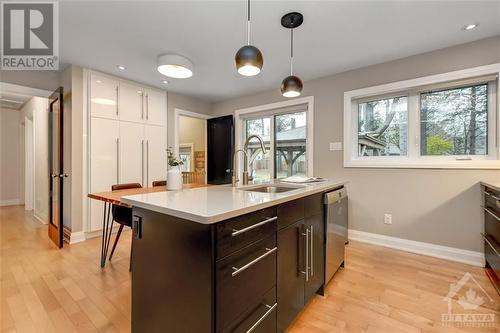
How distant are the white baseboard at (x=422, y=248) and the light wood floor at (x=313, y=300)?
13cm

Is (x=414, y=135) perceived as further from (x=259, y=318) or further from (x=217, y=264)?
(x=217, y=264)

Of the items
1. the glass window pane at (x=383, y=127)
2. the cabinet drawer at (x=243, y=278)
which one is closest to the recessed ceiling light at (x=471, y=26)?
the glass window pane at (x=383, y=127)

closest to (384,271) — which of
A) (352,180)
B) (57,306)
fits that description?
(352,180)

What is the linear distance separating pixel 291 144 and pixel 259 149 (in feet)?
2.52

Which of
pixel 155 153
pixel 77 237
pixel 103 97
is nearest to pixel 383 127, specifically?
pixel 155 153

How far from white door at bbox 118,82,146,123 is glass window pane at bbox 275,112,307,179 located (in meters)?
2.40

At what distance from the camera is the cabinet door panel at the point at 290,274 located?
4.20 ft

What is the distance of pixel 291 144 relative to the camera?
3998 millimetres

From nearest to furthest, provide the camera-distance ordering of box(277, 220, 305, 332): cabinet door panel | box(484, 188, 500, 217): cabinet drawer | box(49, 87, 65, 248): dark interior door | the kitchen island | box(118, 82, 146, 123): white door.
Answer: the kitchen island → box(277, 220, 305, 332): cabinet door panel → box(484, 188, 500, 217): cabinet drawer → box(49, 87, 65, 248): dark interior door → box(118, 82, 146, 123): white door

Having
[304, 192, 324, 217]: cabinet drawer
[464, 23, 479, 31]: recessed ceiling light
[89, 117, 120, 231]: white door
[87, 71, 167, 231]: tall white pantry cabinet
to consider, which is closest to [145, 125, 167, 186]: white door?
[87, 71, 167, 231]: tall white pantry cabinet

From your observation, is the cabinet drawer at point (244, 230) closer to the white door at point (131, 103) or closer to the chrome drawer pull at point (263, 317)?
the chrome drawer pull at point (263, 317)

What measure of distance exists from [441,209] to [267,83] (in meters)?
2.97

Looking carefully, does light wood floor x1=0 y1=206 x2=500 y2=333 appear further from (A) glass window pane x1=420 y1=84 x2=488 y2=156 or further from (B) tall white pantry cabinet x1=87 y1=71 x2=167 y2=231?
(A) glass window pane x1=420 y1=84 x2=488 y2=156

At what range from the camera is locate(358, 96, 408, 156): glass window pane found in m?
2.91
